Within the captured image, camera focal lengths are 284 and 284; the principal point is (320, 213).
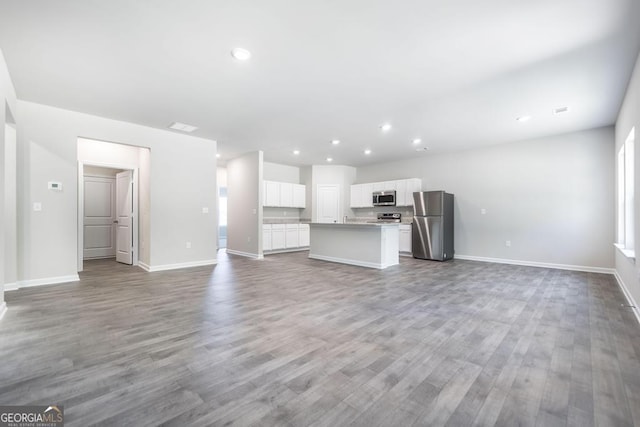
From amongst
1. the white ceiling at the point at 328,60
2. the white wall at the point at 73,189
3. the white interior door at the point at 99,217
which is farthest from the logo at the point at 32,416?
the white interior door at the point at 99,217

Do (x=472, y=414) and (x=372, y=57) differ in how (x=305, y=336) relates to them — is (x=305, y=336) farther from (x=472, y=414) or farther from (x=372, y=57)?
(x=372, y=57)

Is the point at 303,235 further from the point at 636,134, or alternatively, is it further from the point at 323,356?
the point at 636,134

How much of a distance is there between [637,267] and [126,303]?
568cm

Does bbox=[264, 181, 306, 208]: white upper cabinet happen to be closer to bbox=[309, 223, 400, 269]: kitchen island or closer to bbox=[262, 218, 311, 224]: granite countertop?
bbox=[262, 218, 311, 224]: granite countertop

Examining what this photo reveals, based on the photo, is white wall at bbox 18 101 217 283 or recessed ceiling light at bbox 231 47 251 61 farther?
white wall at bbox 18 101 217 283

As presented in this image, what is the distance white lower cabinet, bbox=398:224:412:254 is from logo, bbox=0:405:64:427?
7.02 meters

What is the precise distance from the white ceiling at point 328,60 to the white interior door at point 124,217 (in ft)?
6.48

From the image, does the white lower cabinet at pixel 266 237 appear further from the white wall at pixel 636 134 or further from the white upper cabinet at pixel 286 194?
the white wall at pixel 636 134

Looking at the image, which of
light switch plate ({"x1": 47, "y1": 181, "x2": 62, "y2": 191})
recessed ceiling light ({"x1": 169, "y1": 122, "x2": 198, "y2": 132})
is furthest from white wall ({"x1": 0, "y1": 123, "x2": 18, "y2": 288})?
recessed ceiling light ({"x1": 169, "y1": 122, "x2": 198, "y2": 132})

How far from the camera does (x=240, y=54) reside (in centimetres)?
285

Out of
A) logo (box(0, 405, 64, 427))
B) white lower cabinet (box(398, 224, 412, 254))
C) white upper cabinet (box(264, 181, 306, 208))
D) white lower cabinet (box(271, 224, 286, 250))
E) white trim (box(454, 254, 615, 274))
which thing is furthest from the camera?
white upper cabinet (box(264, 181, 306, 208))

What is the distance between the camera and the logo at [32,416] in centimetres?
148

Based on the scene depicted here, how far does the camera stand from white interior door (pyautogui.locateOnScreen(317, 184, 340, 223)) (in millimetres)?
8984

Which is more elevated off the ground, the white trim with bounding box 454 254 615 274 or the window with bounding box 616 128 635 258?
the window with bounding box 616 128 635 258
